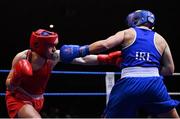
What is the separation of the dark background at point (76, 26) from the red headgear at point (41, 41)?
4036 millimetres

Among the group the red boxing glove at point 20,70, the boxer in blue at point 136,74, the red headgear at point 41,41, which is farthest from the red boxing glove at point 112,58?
the red boxing glove at point 20,70

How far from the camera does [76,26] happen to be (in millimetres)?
7855

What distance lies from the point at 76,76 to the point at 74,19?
1230mm

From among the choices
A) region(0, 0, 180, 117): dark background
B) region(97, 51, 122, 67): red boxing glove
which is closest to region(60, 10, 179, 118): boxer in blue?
region(97, 51, 122, 67): red boxing glove

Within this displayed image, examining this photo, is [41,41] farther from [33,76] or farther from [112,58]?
[112,58]

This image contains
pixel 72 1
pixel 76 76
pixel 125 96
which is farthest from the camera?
pixel 76 76

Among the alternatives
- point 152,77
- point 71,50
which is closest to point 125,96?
point 152,77

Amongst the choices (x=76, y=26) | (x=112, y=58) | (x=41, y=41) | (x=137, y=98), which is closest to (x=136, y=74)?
(x=137, y=98)

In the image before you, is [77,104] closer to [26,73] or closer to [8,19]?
[8,19]

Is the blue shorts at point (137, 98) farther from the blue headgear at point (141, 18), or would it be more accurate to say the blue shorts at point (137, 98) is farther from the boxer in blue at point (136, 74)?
the blue headgear at point (141, 18)

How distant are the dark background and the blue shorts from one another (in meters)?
4.30

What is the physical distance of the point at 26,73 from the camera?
7.77ft

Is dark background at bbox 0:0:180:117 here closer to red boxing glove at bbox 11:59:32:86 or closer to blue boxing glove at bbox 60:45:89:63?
red boxing glove at bbox 11:59:32:86

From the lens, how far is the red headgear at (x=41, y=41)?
253cm
